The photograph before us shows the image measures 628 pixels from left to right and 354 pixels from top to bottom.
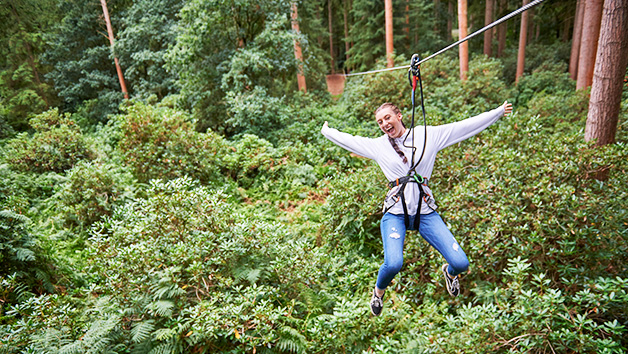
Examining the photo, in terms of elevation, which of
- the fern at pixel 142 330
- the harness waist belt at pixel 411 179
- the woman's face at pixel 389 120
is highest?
Answer: the woman's face at pixel 389 120

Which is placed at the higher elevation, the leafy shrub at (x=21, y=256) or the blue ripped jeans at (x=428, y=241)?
the blue ripped jeans at (x=428, y=241)

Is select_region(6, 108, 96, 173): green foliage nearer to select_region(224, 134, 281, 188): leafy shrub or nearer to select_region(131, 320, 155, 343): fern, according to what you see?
select_region(224, 134, 281, 188): leafy shrub

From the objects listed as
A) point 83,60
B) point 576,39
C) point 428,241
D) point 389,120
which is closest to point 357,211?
point 428,241

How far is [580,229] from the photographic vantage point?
380 cm

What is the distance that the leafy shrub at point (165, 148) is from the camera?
26.0 feet

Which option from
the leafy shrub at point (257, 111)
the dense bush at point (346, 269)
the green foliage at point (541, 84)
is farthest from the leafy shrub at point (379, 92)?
the green foliage at point (541, 84)

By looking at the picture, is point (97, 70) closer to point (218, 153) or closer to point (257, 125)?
point (257, 125)

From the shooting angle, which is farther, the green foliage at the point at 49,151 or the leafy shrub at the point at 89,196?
the green foliage at the point at 49,151

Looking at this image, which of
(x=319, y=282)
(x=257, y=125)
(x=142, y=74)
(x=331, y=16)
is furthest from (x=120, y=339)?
(x=331, y=16)

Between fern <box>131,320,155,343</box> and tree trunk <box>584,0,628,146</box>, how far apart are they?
657cm

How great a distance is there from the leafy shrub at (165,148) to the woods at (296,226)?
0.17ft

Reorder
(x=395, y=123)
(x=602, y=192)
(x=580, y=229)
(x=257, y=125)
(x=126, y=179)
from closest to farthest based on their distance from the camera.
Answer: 1. (x=395, y=123)
2. (x=580, y=229)
3. (x=602, y=192)
4. (x=126, y=179)
5. (x=257, y=125)

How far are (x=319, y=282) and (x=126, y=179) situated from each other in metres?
5.54

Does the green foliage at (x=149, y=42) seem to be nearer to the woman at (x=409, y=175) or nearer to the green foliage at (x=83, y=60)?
the green foliage at (x=83, y=60)
